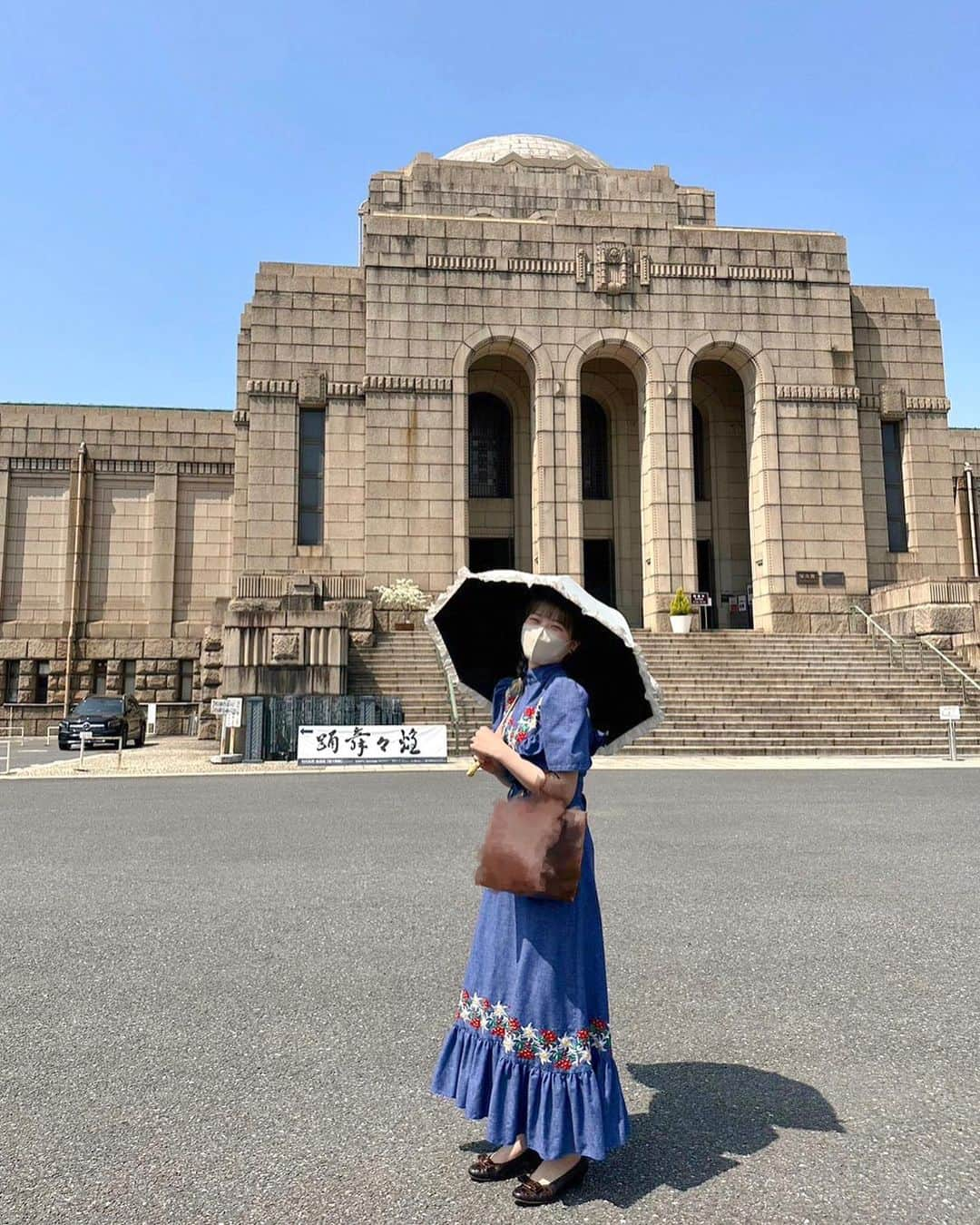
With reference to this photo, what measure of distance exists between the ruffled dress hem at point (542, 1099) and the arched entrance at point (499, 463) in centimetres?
2738

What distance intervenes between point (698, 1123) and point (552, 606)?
191cm

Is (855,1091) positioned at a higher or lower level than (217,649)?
lower

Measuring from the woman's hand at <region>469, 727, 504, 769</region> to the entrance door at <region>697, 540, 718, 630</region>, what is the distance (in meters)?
28.1

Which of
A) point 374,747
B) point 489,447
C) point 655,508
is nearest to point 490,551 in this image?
point 489,447

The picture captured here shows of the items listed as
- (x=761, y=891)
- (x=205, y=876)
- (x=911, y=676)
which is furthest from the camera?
(x=911, y=676)

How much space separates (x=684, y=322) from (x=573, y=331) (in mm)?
3665

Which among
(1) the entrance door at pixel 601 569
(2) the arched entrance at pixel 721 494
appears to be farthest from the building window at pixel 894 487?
(1) the entrance door at pixel 601 569

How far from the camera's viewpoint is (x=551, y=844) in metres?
2.82

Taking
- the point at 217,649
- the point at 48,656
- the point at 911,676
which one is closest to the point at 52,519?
the point at 48,656

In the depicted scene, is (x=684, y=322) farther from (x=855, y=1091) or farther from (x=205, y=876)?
(x=855, y=1091)

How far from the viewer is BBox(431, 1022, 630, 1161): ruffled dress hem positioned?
8.79ft

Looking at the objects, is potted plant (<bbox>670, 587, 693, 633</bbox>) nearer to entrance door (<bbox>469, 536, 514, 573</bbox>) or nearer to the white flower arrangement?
the white flower arrangement

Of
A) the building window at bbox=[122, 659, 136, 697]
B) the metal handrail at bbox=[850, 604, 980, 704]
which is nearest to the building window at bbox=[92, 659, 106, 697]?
the building window at bbox=[122, 659, 136, 697]

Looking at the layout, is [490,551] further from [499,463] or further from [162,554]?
[162,554]
